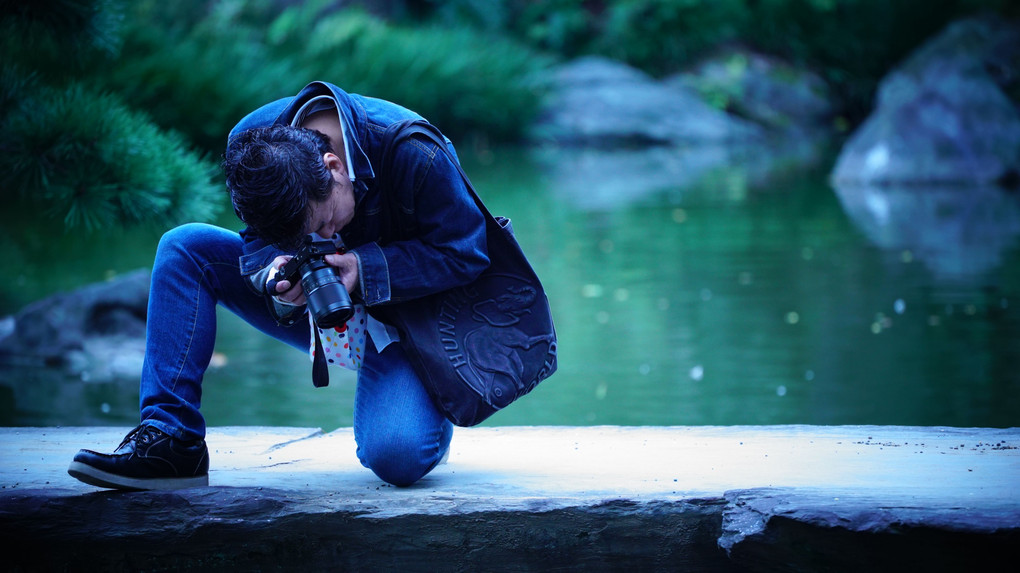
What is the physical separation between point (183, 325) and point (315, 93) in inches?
17.1

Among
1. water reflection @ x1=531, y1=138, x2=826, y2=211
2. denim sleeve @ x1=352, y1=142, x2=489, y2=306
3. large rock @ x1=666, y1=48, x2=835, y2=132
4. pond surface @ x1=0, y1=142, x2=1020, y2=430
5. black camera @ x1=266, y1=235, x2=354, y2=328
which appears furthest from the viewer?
large rock @ x1=666, y1=48, x2=835, y2=132

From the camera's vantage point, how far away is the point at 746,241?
20.8ft

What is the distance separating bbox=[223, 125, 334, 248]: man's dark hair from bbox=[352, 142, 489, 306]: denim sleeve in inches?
5.9

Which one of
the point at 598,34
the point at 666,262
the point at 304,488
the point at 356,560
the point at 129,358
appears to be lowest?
the point at 356,560

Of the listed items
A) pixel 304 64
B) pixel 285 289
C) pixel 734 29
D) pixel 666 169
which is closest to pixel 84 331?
pixel 285 289

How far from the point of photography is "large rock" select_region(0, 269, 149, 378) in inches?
162

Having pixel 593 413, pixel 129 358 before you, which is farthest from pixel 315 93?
pixel 129 358

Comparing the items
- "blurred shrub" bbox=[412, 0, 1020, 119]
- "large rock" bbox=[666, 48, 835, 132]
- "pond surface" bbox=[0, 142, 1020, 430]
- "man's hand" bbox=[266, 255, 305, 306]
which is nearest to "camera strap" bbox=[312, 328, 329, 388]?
"man's hand" bbox=[266, 255, 305, 306]

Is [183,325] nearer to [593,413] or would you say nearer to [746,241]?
[593,413]

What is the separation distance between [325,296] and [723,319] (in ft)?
9.79

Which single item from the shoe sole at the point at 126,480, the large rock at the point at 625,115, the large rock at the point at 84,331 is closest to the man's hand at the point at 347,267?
the shoe sole at the point at 126,480

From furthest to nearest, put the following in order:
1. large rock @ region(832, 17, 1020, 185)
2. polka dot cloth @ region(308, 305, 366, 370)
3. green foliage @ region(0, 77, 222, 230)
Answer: large rock @ region(832, 17, 1020, 185) → green foliage @ region(0, 77, 222, 230) → polka dot cloth @ region(308, 305, 366, 370)

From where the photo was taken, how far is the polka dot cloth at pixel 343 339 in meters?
2.04

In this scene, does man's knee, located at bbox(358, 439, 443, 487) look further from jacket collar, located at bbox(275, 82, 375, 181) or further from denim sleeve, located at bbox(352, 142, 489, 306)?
jacket collar, located at bbox(275, 82, 375, 181)
